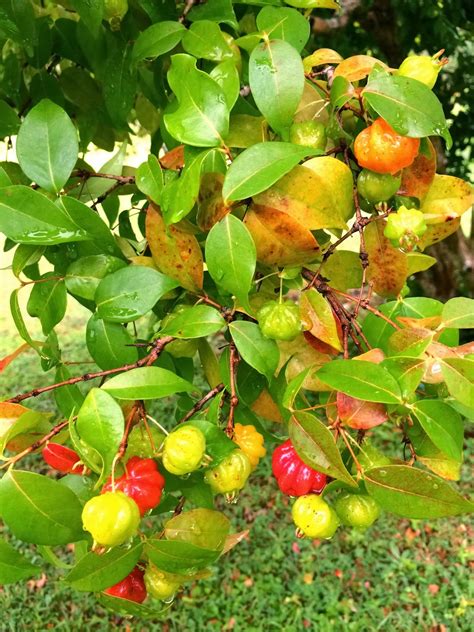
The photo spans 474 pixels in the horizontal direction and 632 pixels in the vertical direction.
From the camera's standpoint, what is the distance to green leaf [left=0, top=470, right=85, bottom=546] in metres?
0.63

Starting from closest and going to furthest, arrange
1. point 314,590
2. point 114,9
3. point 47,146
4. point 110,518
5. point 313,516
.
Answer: point 110,518
point 313,516
point 47,146
point 114,9
point 314,590

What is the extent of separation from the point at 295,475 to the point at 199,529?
0.41 feet

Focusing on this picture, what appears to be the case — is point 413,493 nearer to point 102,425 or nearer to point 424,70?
point 102,425

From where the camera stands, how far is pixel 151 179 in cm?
79

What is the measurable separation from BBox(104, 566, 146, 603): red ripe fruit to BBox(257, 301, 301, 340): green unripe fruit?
1.09 feet

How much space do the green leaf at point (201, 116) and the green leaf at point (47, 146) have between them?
0.17m

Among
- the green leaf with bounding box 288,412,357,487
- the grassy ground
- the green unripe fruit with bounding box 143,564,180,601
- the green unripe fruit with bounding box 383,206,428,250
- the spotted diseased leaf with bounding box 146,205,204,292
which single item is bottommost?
the grassy ground

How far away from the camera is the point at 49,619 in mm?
2512

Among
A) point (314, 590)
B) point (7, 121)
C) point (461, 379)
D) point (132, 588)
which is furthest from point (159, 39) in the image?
point (314, 590)

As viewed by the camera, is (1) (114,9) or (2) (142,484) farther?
(1) (114,9)

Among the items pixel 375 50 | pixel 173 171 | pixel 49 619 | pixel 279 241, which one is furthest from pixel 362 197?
pixel 375 50

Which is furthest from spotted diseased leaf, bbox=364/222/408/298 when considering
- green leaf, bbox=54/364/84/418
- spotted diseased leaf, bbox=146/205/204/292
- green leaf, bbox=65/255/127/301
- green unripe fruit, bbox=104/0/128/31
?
green unripe fruit, bbox=104/0/128/31

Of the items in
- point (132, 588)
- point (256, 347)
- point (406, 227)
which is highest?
point (406, 227)

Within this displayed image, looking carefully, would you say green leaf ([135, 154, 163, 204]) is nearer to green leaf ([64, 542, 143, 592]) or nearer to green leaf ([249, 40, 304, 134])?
green leaf ([249, 40, 304, 134])
